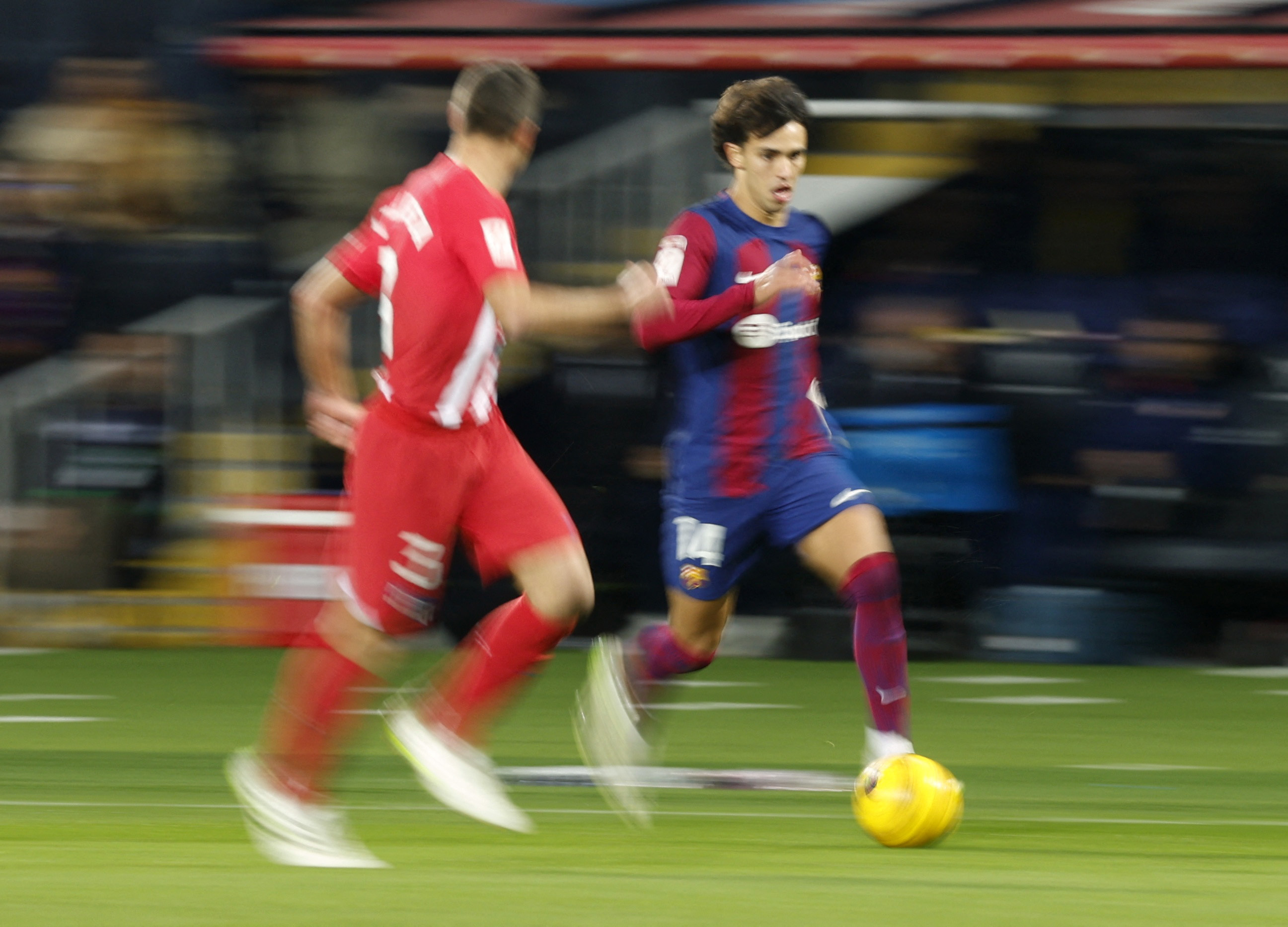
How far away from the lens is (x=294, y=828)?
5164mm

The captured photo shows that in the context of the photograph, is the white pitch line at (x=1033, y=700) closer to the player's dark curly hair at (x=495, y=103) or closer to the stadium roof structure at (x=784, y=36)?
the stadium roof structure at (x=784, y=36)

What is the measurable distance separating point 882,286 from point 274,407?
2.93 meters

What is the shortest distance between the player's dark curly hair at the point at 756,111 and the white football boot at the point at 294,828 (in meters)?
2.01

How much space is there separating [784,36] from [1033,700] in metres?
3.40

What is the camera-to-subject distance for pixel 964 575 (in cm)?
1060

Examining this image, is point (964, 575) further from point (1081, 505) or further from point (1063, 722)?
point (1063, 722)

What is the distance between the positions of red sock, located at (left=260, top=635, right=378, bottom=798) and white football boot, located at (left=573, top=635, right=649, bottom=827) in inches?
46.4

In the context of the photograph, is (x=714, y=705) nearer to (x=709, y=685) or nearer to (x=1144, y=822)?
(x=709, y=685)

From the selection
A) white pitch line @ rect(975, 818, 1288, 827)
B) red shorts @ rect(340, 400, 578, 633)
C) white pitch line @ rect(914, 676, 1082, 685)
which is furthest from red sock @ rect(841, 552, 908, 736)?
white pitch line @ rect(914, 676, 1082, 685)

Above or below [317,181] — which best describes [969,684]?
below

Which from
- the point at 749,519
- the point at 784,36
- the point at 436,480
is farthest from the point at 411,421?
the point at 784,36

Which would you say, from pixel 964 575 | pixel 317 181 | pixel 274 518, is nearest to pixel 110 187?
pixel 317 181

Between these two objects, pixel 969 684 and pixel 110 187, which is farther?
pixel 110 187

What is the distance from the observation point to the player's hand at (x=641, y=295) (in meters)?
4.95
